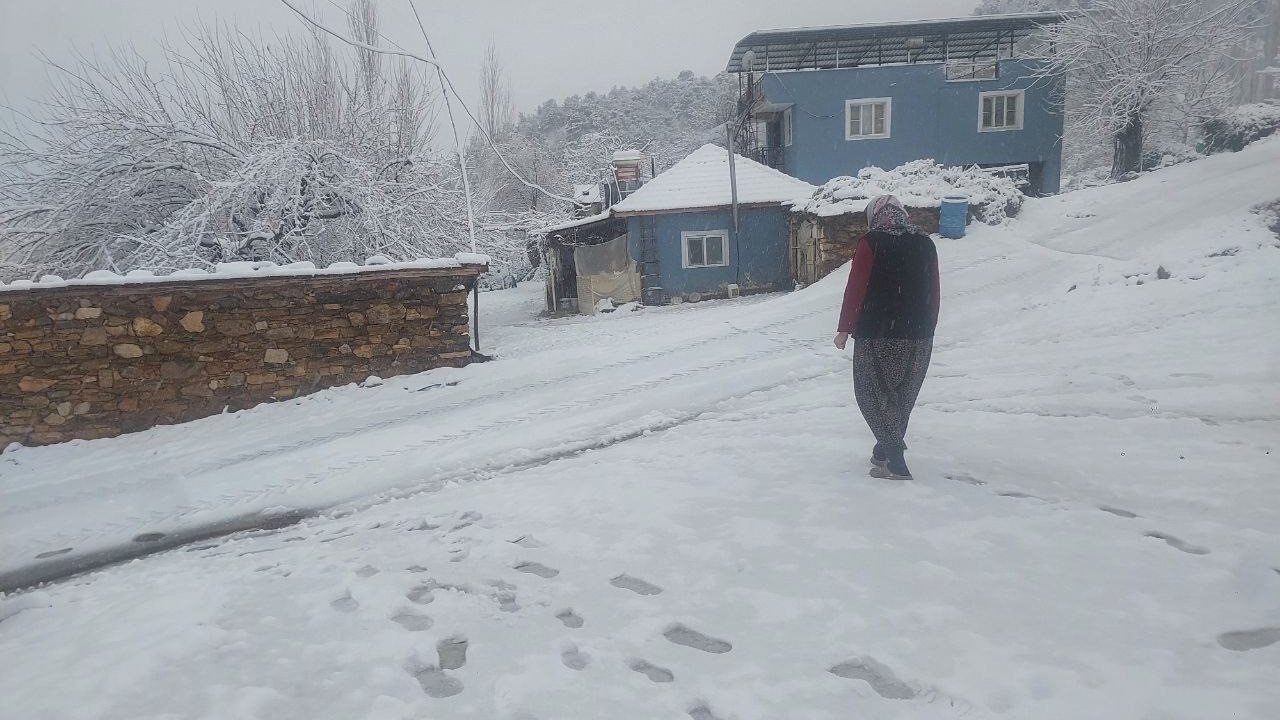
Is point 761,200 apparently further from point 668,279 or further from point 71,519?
point 71,519

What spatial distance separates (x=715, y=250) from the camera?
1888 cm

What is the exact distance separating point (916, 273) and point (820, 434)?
1566 mm

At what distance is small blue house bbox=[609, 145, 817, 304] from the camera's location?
60.7 ft

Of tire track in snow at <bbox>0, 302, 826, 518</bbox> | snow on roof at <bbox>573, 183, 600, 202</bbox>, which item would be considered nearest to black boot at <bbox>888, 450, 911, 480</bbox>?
tire track in snow at <bbox>0, 302, 826, 518</bbox>

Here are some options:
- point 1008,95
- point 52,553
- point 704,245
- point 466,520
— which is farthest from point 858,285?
point 1008,95

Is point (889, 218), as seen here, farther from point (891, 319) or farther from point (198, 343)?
point (198, 343)

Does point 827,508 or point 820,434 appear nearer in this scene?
point 827,508

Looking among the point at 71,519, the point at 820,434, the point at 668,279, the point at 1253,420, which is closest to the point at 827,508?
the point at 820,434

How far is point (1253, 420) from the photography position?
4.40 metres

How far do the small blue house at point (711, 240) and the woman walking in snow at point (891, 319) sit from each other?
14.8 meters

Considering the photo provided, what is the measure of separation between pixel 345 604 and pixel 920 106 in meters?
23.6

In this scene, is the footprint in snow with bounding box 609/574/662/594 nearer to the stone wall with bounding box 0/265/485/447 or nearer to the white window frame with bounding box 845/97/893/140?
the stone wall with bounding box 0/265/485/447

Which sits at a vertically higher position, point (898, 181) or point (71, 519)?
point (898, 181)

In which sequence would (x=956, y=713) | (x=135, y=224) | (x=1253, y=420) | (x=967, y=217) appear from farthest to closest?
(x=967, y=217), (x=135, y=224), (x=1253, y=420), (x=956, y=713)
